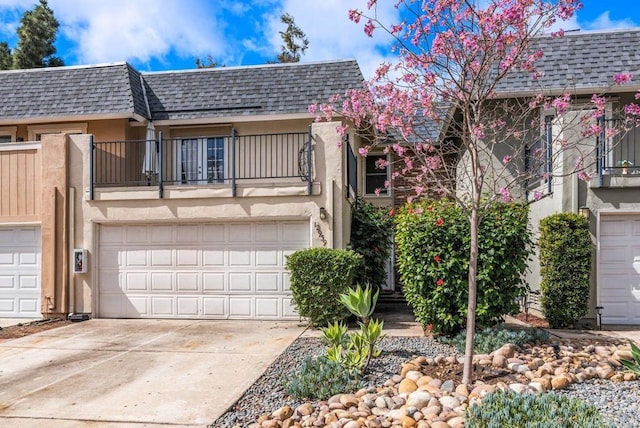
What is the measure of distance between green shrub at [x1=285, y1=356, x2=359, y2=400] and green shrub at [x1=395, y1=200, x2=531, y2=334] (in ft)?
8.60

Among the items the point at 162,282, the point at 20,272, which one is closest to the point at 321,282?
the point at 162,282

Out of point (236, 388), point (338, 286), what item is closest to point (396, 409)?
point (236, 388)

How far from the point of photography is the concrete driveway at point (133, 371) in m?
5.09

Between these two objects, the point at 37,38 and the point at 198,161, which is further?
the point at 37,38

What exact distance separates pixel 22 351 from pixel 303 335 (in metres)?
4.57

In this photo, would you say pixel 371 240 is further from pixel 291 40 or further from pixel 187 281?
pixel 291 40

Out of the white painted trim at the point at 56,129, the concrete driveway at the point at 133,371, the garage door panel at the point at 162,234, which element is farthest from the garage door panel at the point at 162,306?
the white painted trim at the point at 56,129

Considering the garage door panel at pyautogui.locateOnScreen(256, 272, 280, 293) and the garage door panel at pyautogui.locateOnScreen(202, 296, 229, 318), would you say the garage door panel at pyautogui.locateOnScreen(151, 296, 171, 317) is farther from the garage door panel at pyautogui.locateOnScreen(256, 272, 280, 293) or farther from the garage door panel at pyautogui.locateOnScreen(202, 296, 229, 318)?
the garage door panel at pyautogui.locateOnScreen(256, 272, 280, 293)

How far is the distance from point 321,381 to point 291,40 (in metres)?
23.1

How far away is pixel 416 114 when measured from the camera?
654cm

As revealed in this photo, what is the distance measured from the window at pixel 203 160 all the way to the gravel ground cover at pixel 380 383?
704 centimetres

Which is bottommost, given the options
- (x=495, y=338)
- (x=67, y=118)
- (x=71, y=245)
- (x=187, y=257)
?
(x=495, y=338)

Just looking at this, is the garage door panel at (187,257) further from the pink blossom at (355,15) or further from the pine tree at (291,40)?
the pine tree at (291,40)

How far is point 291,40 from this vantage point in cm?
2570
